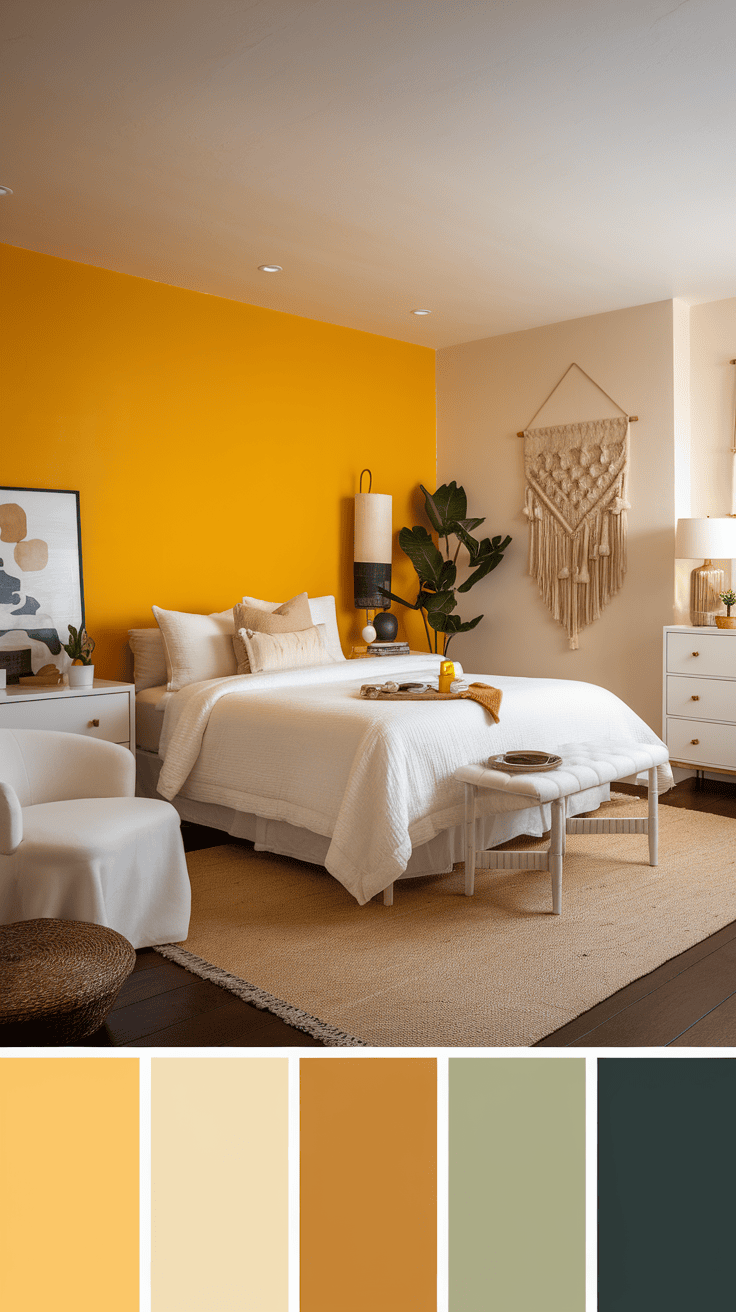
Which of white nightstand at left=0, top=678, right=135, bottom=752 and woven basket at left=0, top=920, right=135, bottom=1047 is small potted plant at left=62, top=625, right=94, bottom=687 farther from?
woven basket at left=0, top=920, right=135, bottom=1047

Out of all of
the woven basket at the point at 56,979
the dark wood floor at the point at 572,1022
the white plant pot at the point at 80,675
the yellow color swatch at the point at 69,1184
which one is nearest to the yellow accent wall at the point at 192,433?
the white plant pot at the point at 80,675

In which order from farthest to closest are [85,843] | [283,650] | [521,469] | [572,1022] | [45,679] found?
1. [521,469]
2. [283,650]
3. [45,679]
4. [85,843]
5. [572,1022]

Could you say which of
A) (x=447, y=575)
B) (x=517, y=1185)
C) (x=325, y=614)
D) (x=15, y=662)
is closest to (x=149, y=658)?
(x=15, y=662)

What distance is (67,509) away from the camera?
14.2ft

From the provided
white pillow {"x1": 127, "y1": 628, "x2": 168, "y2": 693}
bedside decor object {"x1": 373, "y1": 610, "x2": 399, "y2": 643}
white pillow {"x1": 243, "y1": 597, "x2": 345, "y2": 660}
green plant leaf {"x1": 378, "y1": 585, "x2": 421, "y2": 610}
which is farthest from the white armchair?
green plant leaf {"x1": 378, "y1": 585, "x2": 421, "y2": 610}

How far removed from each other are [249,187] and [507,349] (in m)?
2.66

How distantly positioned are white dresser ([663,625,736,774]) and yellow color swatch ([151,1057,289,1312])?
4155 millimetres

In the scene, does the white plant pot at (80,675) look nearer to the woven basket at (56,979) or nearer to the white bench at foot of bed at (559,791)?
the white bench at foot of bed at (559,791)

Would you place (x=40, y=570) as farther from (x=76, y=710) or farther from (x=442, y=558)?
(x=442, y=558)

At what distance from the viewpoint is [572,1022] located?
228cm

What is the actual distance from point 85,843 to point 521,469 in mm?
4099

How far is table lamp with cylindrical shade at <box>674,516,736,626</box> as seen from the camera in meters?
4.68

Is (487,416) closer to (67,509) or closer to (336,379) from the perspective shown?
(336,379)

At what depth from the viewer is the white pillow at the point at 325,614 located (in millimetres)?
4723
